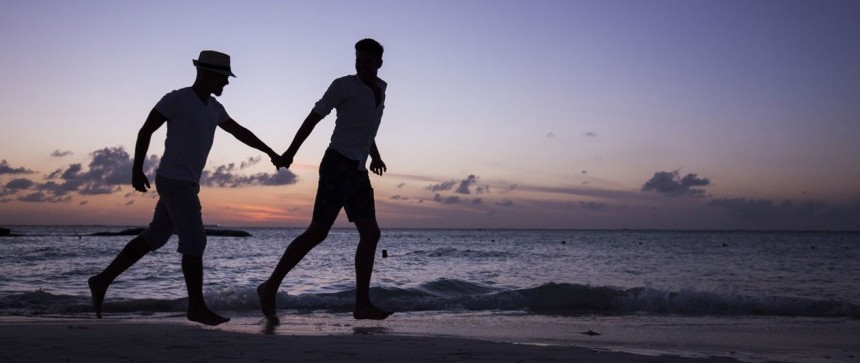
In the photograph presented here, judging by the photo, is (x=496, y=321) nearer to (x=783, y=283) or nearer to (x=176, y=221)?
(x=176, y=221)

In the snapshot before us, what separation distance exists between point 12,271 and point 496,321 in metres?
14.3

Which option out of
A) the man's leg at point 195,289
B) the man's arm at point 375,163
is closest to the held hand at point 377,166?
the man's arm at point 375,163

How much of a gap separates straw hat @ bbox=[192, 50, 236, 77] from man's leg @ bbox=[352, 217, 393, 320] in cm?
145

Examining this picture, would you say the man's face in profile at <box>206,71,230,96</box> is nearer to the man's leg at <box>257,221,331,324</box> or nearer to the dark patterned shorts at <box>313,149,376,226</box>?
the dark patterned shorts at <box>313,149,376,226</box>

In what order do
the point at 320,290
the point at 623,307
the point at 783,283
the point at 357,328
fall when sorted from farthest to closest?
the point at 783,283, the point at 320,290, the point at 623,307, the point at 357,328

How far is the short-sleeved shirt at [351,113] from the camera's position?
549 centimetres

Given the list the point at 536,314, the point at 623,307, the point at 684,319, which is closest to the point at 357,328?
the point at 536,314

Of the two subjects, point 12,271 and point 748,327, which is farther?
point 12,271

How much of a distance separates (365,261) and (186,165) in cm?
153

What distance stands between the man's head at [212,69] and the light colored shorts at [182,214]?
2.29 feet

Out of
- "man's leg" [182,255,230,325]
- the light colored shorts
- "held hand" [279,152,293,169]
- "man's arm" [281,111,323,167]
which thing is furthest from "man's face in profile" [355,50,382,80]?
"man's leg" [182,255,230,325]

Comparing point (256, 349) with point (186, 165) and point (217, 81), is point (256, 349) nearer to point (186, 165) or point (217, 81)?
point (186, 165)

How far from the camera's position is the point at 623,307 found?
10609 mm

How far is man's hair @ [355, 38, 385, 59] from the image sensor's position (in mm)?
5547
